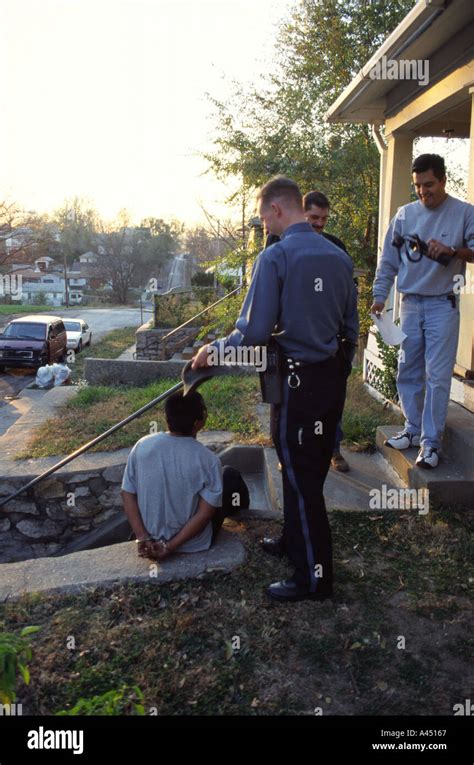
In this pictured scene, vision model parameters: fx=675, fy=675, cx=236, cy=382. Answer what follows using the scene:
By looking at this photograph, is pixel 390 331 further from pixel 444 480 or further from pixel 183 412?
pixel 183 412

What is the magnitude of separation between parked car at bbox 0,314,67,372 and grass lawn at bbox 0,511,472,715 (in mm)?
17003

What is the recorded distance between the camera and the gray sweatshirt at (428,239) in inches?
153

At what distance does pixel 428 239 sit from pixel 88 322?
33.5 m

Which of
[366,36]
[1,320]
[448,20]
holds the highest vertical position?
[366,36]

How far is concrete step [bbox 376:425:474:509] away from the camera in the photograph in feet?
12.4

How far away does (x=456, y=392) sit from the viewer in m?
5.01

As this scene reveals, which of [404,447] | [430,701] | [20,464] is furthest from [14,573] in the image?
[20,464]

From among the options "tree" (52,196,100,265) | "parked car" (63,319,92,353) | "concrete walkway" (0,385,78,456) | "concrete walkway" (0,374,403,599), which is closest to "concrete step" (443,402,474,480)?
"concrete walkway" (0,374,403,599)

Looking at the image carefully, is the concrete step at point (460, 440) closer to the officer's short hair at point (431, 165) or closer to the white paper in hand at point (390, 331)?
the white paper in hand at point (390, 331)

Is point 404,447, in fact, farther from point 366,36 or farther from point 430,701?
point 366,36

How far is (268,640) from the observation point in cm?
270

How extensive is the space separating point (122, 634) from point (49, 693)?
1.30 ft

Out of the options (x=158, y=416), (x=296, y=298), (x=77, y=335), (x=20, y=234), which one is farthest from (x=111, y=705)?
(x=20, y=234)

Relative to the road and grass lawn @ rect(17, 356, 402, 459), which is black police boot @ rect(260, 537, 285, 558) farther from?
the road
